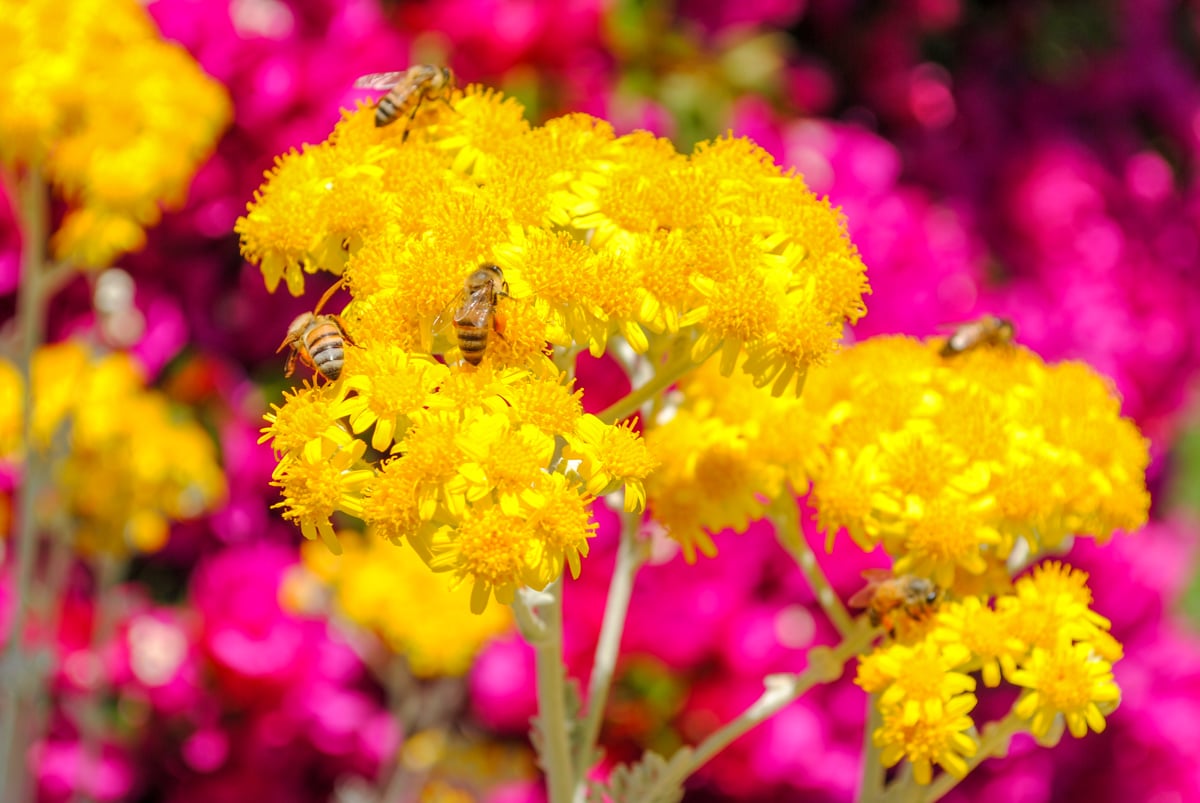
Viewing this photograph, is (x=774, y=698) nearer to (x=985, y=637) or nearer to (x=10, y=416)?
(x=985, y=637)

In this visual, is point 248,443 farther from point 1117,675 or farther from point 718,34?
point 1117,675

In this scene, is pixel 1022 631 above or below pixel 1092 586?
above

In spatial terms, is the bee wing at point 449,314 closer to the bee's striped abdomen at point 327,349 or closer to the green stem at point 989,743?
the bee's striped abdomen at point 327,349

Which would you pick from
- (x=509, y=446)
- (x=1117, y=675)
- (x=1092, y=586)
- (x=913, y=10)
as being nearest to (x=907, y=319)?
(x=1092, y=586)

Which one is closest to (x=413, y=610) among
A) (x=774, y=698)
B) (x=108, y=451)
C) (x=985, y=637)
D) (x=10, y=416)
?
(x=108, y=451)

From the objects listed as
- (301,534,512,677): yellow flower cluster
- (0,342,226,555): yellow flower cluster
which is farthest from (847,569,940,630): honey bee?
(0,342,226,555): yellow flower cluster

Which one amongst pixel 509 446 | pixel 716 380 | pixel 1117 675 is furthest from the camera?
pixel 1117 675

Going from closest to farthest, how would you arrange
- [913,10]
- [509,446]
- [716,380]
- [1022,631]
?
[509,446] → [1022,631] → [716,380] → [913,10]

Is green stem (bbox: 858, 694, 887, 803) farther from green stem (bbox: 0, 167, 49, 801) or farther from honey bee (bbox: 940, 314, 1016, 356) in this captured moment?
green stem (bbox: 0, 167, 49, 801)
